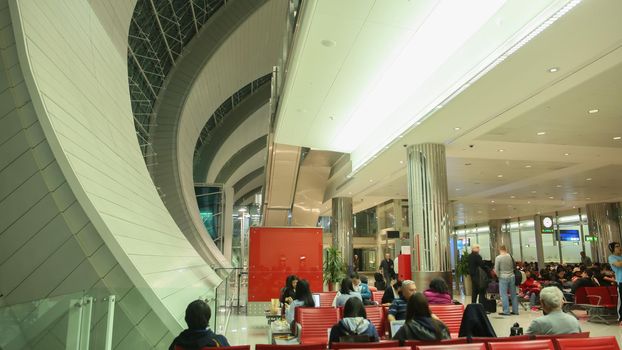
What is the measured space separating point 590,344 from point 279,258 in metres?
9.96

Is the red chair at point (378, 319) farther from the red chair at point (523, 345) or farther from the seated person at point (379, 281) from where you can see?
the seated person at point (379, 281)

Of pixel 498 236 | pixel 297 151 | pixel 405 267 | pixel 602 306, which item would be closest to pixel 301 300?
pixel 405 267

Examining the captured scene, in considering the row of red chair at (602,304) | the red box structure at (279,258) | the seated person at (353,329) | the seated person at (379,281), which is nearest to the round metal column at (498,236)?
the row of red chair at (602,304)

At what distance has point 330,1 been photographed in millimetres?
5195

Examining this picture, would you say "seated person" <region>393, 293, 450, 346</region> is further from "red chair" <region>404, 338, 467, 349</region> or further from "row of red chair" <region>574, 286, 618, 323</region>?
"row of red chair" <region>574, 286, 618, 323</region>

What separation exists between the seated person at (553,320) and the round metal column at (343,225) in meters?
15.1

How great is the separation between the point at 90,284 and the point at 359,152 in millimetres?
9716

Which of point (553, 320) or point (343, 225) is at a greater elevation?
point (343, 225)

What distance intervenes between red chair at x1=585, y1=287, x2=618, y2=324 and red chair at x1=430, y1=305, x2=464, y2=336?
6389mm

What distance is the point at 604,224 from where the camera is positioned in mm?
20844

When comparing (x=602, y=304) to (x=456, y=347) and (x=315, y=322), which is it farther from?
(x=456, y=347)

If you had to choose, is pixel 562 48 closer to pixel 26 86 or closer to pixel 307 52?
pixel 307 52

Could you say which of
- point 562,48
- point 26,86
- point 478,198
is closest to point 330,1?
point 562,48

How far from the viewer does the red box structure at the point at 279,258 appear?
40.3 feet
